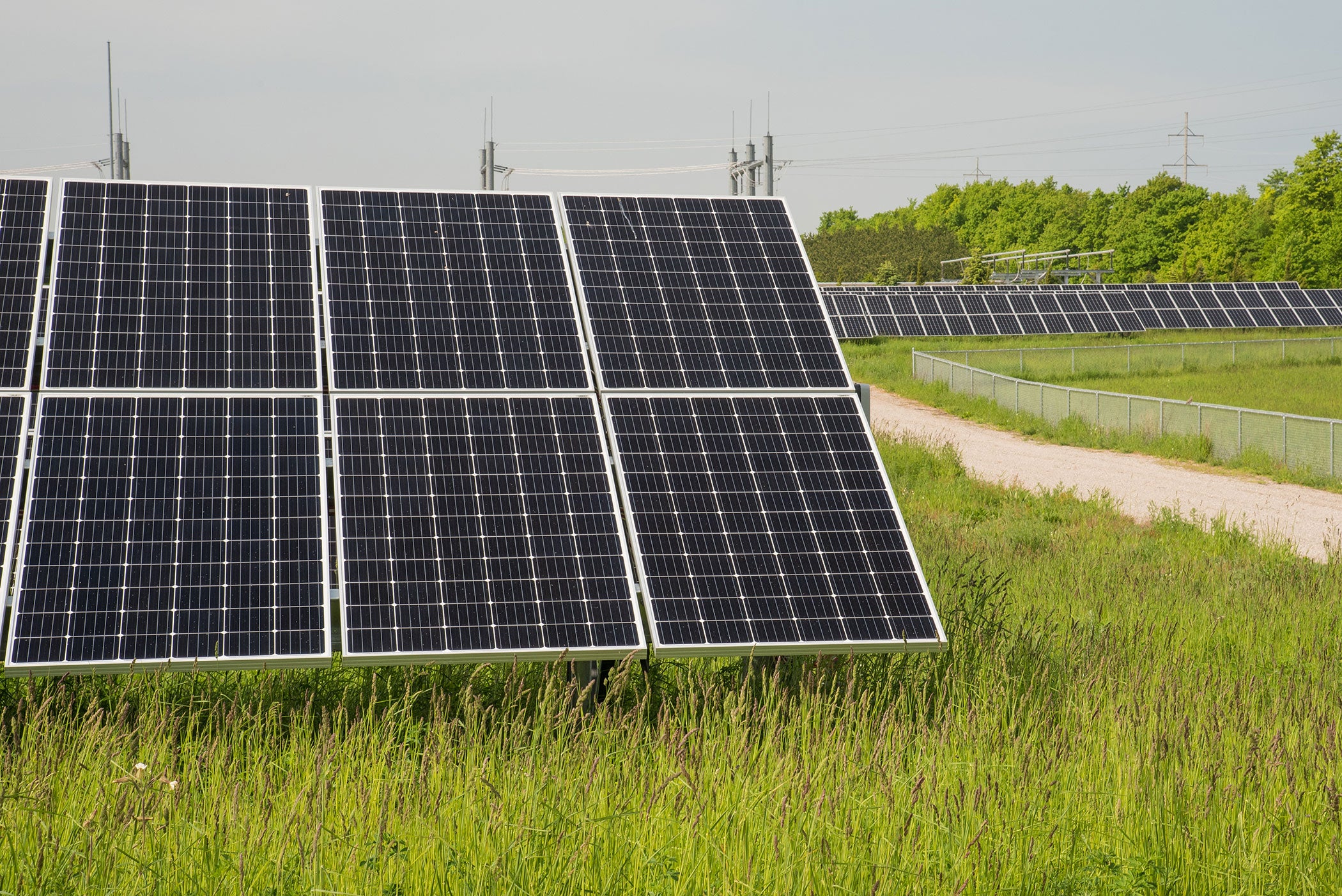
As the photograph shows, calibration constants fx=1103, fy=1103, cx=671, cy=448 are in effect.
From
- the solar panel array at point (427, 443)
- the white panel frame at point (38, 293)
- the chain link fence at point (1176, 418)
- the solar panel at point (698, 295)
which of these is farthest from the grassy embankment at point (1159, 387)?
the white panel frame at point (38, 293)

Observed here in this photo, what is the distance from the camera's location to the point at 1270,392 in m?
37.1

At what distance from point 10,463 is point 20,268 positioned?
226cm

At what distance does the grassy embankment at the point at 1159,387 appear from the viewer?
2864cm

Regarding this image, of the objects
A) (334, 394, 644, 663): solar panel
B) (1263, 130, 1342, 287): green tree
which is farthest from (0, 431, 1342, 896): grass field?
(1263, 130, 1342, 287): green tree

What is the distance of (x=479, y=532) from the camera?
7.59m

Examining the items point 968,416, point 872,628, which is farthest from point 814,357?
point 968,416

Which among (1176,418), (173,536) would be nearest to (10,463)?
(173,536)

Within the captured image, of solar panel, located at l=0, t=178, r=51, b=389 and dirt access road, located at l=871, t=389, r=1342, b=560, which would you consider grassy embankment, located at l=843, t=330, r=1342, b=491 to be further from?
solar panel, located at l=0, t=178, r=51, b=389

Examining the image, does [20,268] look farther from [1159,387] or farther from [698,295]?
[1159,387]

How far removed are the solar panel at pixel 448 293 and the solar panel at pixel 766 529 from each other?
96 cm

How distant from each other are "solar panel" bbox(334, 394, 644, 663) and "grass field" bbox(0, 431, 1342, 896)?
44 centimetres

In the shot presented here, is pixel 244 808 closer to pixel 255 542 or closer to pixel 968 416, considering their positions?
pixel 255 542

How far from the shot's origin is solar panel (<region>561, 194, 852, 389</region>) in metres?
9.21

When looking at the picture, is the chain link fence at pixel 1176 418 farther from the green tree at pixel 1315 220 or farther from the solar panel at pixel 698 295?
the green tree at pixel 1315 220
